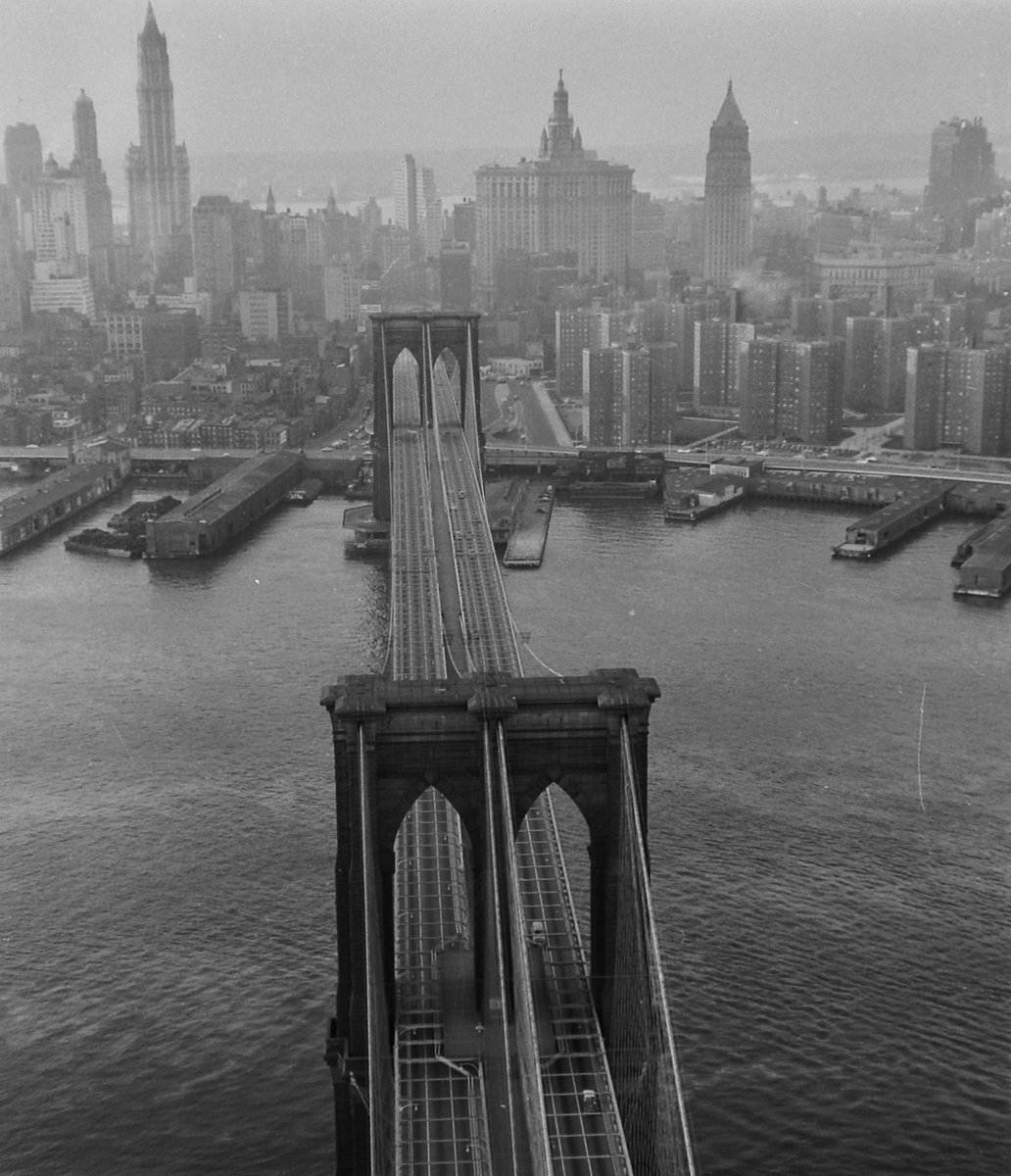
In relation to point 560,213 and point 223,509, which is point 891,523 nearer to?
point 223,509

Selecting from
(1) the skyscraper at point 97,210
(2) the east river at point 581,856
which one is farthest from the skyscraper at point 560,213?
(2) the east river at point 581,856

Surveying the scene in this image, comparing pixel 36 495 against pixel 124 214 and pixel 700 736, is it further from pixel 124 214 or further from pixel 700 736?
pixel 124 214

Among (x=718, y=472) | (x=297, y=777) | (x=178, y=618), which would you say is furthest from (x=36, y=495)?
(x=297, y=777)

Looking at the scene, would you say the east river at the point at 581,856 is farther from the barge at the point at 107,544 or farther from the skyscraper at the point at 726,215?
the skyscraper at the point at 726,215

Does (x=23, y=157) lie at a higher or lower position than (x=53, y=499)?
higher

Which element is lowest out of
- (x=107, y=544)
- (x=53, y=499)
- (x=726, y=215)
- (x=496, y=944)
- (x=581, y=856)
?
(x=581, y=856)

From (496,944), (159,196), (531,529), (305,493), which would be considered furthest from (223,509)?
(159,196)
